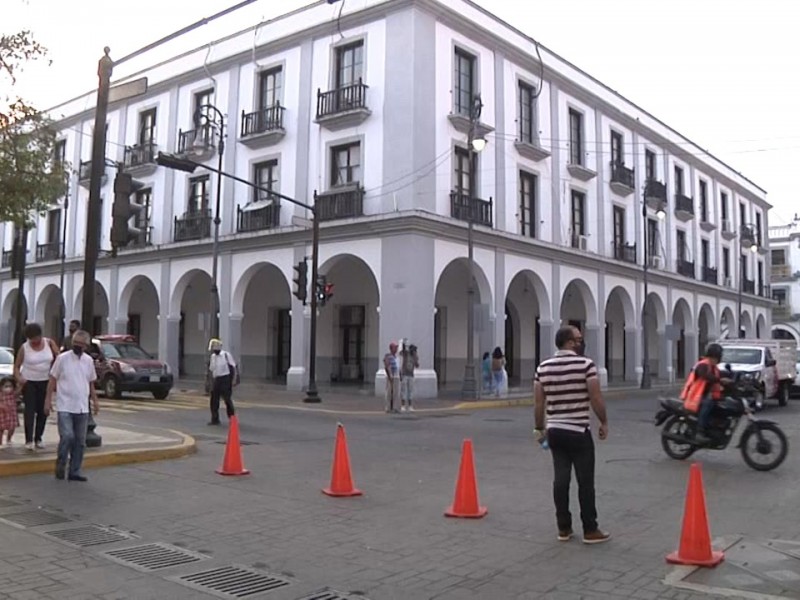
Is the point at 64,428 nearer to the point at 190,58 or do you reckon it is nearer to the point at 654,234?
the point at 190,58

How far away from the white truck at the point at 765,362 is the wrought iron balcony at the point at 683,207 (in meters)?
16.0

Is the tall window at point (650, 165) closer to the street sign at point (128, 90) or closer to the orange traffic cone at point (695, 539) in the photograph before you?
Answer: the street sign at point (128, 90)

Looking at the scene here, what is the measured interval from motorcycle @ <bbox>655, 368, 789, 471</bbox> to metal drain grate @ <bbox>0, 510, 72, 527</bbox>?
8502mm

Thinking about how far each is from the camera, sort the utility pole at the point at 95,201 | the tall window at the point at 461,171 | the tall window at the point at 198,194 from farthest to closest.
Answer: the tall window at the point at 198,194 < the tall window at the point at 461,171 < the utility pole at the point at 95,201

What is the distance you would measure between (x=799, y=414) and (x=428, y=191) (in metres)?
12.6

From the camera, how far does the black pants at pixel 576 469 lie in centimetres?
650

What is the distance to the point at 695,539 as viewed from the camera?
5.84m

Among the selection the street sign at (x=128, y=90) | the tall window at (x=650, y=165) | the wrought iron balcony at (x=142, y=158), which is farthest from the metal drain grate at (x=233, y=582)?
the tall window at (x=650, y=165)

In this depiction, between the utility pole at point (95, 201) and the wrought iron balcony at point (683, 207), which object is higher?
the wrought iron balcony at point (683, 207)

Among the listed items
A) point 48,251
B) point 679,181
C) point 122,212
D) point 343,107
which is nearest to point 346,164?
point 343,107

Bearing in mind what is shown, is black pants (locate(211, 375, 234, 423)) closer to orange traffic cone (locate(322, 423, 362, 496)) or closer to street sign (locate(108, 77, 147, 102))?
street sign (locate(108, 77, 147, 102))

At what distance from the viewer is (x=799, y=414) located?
21.4 m

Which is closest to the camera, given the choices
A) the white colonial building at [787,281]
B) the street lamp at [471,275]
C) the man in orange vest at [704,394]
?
the man in orange vest at [704,394]

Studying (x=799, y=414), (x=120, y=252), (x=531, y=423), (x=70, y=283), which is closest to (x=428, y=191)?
(x=531, y=423)
